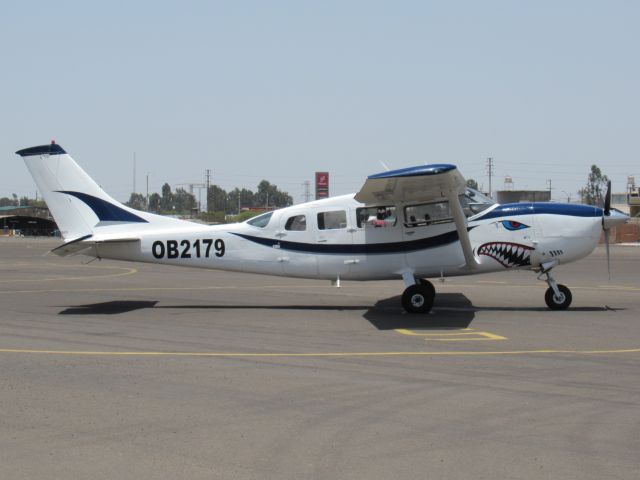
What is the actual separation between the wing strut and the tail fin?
7614 millimetres

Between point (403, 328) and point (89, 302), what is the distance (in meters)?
8.46

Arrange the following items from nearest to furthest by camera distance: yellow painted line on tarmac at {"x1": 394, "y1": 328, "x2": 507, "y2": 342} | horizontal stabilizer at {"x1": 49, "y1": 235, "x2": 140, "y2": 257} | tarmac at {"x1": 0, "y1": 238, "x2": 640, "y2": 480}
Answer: tarmac at {"x1": 0, "y1": 238, "x2": 640, "y2": 480} < yellow painted line on tarmac at {"x1": 394, "y1": 328, "x2": 507, "y2": 342} < horizontal stabilizer at {"x1": 49, "y1": 235, "x2": 140, "y2": 257}

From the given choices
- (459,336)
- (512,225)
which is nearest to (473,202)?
(512,225)

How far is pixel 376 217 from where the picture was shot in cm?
1494

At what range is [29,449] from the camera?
18.5 feet

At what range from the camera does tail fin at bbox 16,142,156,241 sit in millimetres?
15688

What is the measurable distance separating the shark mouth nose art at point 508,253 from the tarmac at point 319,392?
1077 millimetres

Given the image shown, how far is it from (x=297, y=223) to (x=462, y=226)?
146 inches

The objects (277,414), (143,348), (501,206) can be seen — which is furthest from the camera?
(501,206)

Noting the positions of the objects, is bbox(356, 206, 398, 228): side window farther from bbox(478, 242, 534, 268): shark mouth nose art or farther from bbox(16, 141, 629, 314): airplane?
bbox(478, 242, 534, 268): shark mouth nose art

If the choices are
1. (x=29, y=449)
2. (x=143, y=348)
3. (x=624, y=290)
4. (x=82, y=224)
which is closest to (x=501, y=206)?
(x=624, y=290)

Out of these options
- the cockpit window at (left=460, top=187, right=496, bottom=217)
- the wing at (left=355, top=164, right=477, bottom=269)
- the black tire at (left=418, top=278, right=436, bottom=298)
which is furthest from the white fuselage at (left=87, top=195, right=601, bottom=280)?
the wing at (left=355, top=164, right=477, bottom=269)

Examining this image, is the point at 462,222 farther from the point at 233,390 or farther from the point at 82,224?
the point at 82,224

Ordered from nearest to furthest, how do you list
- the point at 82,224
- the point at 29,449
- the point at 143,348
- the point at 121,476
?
the point at 121,476 → the point at 29,449 → the point at 143,348 → the point at 82,224
